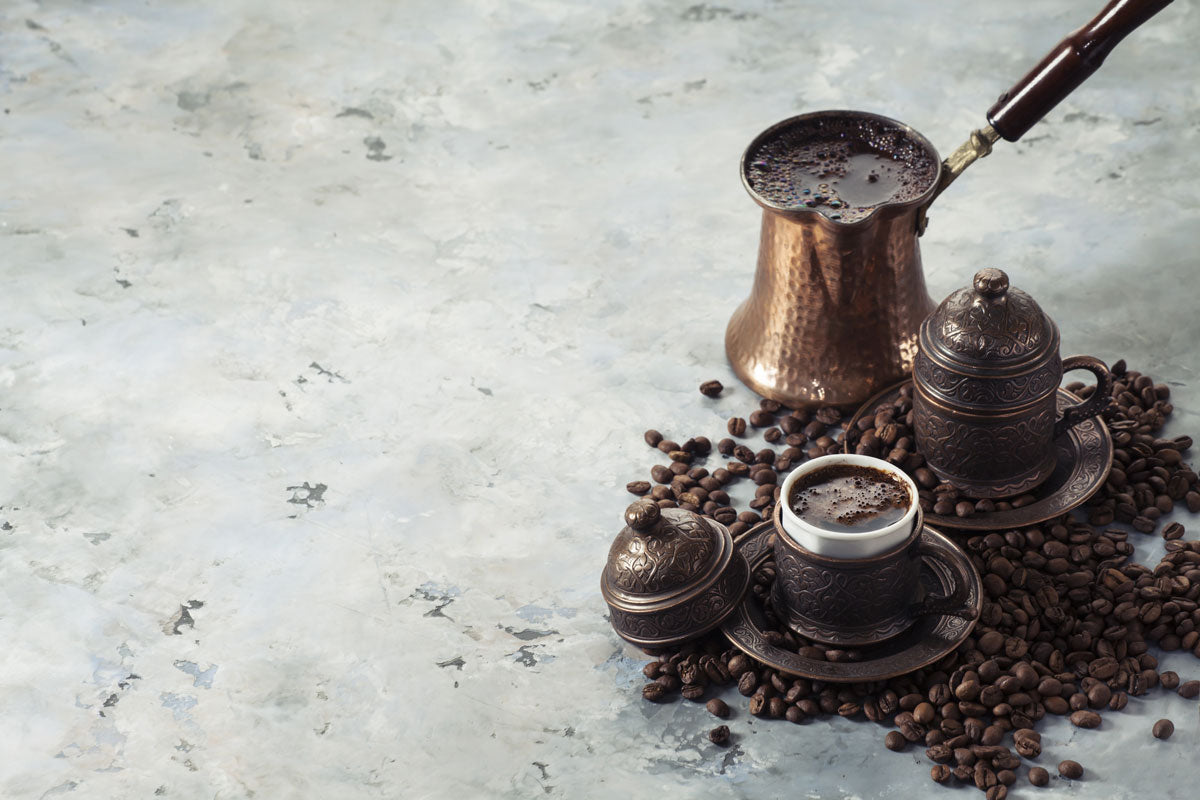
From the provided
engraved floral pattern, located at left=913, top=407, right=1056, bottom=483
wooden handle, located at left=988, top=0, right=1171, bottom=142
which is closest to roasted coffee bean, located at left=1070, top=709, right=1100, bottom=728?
engraved floral pattern, located at left=913, top=407, right=1056, bottom=483

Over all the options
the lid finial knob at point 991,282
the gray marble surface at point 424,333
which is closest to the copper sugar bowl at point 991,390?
the lid finial knob at point 991,282

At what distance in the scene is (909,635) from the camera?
2301 mm

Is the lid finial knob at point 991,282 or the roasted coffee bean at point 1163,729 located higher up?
the lid finial knob at point 991,282

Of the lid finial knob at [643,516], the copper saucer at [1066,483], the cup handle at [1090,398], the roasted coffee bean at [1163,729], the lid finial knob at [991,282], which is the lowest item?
the roasted coffee bean at [1163,729]

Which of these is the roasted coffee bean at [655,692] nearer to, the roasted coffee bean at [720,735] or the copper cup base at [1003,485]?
the roasted coffee bean at [720,735]

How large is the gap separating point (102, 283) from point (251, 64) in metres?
1.20

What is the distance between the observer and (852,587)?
2.21m

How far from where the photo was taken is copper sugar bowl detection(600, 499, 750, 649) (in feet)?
7.46

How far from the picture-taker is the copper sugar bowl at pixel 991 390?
2393 millimetres

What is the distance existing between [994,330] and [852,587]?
0.56 m

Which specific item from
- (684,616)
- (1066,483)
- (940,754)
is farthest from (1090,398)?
(684,616)

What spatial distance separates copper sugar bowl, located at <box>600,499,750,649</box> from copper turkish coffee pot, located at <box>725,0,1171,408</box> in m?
0.67

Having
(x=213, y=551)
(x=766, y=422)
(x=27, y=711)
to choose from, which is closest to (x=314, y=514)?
(x=213, y=551)

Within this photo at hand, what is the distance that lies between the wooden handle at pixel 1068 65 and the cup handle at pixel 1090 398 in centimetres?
47
